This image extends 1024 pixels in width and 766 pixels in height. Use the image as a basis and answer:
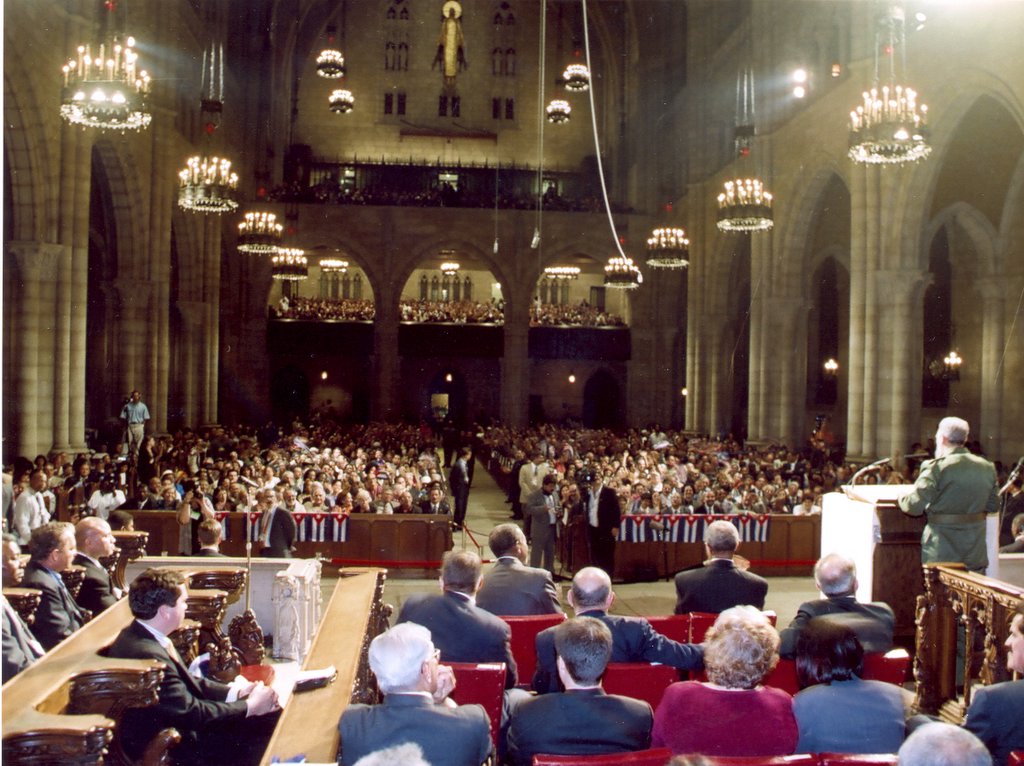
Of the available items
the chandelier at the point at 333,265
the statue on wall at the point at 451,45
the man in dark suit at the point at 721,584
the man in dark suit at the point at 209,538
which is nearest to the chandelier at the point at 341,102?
the chandelier at the point at 333,265

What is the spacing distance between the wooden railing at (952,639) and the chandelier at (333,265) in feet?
116

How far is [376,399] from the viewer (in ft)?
110

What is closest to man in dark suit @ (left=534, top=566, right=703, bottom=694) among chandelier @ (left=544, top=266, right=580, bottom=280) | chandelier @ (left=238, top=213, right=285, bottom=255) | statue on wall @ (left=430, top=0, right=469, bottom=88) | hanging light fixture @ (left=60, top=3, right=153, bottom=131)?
hanging light fixture @ (left=60, top=3, right=153, bottom=131)

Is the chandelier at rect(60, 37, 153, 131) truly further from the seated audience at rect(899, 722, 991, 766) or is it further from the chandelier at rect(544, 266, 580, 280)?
the chandelier at rect(544, 266, 580, 280)

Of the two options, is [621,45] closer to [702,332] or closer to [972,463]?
[702,332]

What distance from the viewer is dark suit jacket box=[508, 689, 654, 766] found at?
3352 millimetres

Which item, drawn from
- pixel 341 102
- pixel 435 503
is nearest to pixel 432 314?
pixel 341 102

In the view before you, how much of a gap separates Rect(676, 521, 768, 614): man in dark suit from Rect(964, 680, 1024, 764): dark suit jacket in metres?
1.73

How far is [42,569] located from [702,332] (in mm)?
26814

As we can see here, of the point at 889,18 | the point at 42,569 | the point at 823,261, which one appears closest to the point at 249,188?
the point at 823,261

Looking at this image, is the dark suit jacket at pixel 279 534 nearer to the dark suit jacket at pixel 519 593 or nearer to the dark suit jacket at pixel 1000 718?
the dark suit jacket at pixel 519 593

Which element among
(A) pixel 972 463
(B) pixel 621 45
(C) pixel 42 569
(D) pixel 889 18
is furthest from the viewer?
(B) pixel 621 45

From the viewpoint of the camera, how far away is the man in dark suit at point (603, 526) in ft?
39.4

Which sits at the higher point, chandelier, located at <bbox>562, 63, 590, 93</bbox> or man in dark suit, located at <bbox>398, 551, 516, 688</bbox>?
chandelier, located at <bbox>562, 63, 590, 93</bbox>
